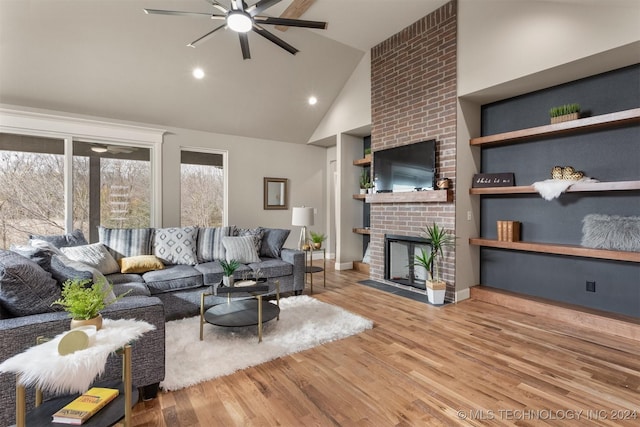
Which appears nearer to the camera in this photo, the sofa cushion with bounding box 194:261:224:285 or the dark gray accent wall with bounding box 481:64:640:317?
the dark gray accent wall with bounding box 481:64:640:317

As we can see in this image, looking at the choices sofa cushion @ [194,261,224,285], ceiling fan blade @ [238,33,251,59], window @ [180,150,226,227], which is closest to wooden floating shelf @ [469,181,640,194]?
ceiling fan blade @ [238,33,251,59]

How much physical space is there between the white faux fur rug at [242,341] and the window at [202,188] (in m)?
2.75

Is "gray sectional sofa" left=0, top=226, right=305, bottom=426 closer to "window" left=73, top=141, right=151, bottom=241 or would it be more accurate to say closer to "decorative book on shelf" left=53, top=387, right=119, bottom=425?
"decorative book on shelf" left=53, top=387, right=119, bottom=425

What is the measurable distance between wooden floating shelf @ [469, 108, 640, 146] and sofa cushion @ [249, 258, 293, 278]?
2958mm

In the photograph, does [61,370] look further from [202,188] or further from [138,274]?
[202,188]

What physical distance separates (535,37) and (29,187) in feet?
21.4

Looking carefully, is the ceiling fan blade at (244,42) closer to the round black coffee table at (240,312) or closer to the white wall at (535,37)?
the round black coffee table at (240,312)

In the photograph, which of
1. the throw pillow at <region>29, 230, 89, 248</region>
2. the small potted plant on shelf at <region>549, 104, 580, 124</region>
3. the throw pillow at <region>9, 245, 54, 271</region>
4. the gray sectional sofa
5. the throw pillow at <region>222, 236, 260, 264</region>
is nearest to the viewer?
the gray sectional sofa

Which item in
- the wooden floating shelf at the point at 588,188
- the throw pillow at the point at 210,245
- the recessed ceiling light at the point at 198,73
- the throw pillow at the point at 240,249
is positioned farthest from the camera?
the recessed ceiling light at the point at 198,73

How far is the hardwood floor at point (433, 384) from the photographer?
1.82 m

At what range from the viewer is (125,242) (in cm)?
386

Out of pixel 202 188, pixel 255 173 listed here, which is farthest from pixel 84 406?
pixel 255 173

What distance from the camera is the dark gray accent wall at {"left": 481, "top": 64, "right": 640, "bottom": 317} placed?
310 centimetres

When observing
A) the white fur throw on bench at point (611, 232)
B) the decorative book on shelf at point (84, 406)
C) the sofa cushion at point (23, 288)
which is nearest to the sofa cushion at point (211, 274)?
the sofa cushion at point (23, 288)
